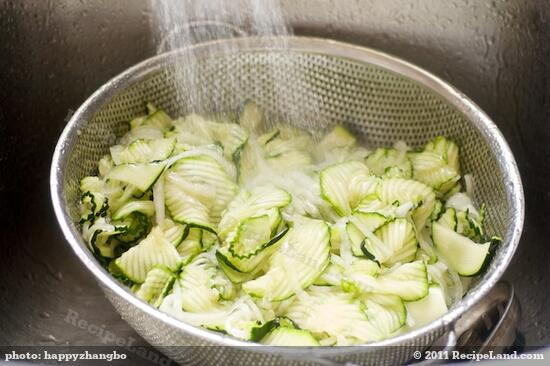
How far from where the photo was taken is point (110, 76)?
153cm

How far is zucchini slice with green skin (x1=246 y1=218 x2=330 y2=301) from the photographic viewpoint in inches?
43.8

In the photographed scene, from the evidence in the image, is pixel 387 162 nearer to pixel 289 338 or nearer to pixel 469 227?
pixel 469 227

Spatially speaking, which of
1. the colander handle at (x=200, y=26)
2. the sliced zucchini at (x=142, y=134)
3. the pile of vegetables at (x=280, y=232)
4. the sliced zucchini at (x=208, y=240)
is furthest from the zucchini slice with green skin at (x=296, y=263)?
the colander handle at (x=200, y=26)

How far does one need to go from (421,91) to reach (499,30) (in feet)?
0.76

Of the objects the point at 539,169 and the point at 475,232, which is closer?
the point at 475,232

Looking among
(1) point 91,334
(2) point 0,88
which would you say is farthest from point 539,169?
(2) point 0,88

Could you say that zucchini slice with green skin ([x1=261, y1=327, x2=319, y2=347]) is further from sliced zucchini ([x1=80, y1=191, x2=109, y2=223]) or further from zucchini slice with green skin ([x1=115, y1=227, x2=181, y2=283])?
sliced zucchini ([x1=80, y1=191, x2=109, y2=223])

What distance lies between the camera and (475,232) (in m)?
1.26

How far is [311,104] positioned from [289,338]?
0.61m

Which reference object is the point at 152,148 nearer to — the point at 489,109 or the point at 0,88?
the point at 0,88

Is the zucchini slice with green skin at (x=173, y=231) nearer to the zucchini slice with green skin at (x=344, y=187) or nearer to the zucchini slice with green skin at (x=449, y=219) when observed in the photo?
the zucchini slice with green skin at (x=344, y=187)

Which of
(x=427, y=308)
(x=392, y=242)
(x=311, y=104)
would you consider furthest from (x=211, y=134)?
(x=427, y=308)

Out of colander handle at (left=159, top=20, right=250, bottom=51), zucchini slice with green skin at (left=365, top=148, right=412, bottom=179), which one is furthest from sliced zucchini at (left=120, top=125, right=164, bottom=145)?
zucchini slice with green skin at (left=365, top=148, right=412, bottom=179)

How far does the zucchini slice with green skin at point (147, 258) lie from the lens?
1.15m
